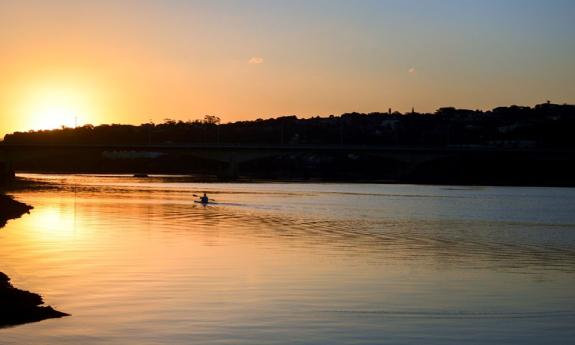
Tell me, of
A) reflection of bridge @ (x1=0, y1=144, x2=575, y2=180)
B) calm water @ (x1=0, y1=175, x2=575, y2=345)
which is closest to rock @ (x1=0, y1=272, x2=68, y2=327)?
calm water @ (x1=0, y1=175, x2=575, y2=345)

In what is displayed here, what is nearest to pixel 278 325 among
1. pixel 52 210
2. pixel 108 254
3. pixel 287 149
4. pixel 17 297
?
pixel 17 297

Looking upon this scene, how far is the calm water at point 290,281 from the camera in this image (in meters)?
22.2

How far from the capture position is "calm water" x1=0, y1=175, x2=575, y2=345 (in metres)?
Result: 22.2

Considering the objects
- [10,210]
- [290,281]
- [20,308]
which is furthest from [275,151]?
[20,308]

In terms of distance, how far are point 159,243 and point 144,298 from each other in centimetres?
1759

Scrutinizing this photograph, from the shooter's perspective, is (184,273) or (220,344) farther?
(184,273)

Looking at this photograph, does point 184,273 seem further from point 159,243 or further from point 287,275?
point 159,243

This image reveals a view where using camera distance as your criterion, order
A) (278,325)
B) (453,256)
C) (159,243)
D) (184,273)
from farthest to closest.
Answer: (159,243) → (453,256) → (184,273) → (278,325)

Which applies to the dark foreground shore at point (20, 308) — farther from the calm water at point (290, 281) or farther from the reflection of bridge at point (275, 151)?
the reflection of bridge at point (275, 151)

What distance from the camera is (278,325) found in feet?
75.4

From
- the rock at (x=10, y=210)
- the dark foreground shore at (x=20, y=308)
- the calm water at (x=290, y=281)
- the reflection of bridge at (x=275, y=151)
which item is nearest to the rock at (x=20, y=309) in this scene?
the dark foreground shore at (x=20, y=308)

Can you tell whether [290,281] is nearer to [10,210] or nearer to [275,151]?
[10,210]

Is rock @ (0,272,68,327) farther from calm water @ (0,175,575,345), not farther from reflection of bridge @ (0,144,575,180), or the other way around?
reflection of bridge @ (0,144,575,180)

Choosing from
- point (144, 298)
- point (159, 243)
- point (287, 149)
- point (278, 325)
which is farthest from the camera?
point (287, 149)
